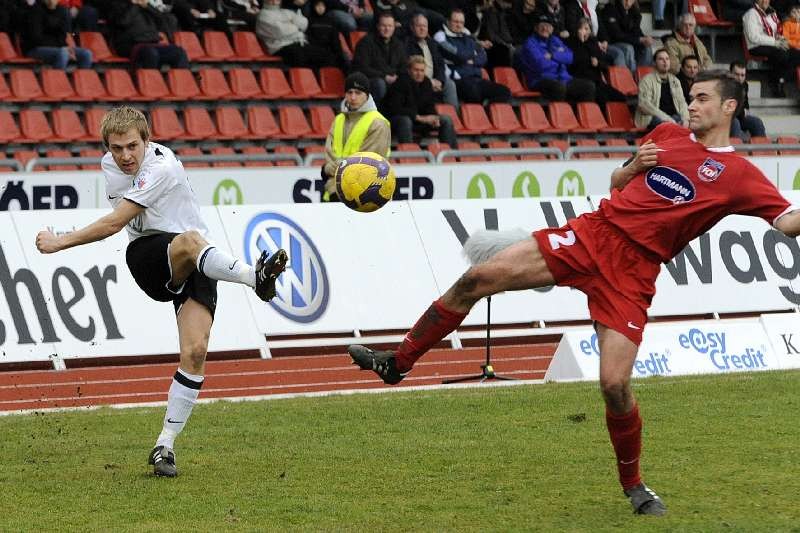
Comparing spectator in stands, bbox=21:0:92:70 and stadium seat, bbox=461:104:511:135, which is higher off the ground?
spectator in stands, bbox=21:0:92:70

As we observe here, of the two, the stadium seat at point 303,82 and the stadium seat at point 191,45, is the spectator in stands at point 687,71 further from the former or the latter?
the stadium seat at point 191,45

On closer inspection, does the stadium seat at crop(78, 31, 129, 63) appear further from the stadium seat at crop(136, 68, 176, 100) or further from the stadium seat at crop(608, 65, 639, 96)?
the stadium seat at crop(608, 65, 639, 96)

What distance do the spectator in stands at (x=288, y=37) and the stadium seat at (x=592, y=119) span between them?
4239 millimetres

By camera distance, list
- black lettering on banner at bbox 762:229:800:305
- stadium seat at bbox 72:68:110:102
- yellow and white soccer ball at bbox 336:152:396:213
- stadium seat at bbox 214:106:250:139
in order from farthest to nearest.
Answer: stadium seat at bbox 214:106:250:139
stadium seat at bbox 72:68:110:102
black lettering on banner at bbox 762:229:800:305
yellow and white soccer ball at bbox 336:152:396:213

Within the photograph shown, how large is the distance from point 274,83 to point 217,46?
1.05 meters

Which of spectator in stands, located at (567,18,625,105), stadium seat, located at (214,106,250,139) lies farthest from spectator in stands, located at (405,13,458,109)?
spectator in stands, located at (567,18,625,105)

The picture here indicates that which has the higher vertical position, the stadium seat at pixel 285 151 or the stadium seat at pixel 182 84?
the stadium seat at pixel 182 84

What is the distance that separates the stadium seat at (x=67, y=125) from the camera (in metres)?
19.2

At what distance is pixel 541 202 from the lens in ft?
49.1

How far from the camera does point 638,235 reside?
22.8 ft

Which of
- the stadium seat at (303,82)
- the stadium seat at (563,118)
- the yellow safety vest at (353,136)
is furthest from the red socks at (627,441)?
the stadium seat at (563,118)

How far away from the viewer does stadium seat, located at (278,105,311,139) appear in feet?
68.5

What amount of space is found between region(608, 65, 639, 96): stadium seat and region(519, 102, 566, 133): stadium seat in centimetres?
213

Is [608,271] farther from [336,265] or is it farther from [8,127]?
[8,127]
